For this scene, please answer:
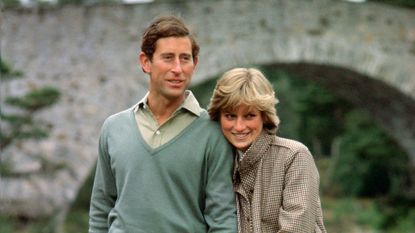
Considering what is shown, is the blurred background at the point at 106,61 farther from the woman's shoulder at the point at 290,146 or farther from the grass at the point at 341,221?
the woman's shoulder at the point at 290,146

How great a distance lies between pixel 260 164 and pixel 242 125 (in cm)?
11

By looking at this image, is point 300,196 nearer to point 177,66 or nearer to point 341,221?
point 177,66

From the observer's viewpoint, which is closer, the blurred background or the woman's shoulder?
the woman's shoulder

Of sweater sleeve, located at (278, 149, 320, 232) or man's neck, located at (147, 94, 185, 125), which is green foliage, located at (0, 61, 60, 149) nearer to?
man's neck, located at (147, 94, 185, 125)

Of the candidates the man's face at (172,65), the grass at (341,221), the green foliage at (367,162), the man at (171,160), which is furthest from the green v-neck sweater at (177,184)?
the green foliage at (367,162)

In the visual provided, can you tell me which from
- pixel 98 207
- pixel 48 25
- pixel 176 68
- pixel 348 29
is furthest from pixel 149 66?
pixel 348 29

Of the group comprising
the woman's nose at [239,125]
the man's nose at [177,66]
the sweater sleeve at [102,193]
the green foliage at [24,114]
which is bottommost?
the green foliage at [24,114]

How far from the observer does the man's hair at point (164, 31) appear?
2317 millimetres

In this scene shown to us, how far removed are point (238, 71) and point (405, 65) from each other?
27.5 ft

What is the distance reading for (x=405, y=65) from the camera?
1043 centimetres

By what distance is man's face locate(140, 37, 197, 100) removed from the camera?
232 centimetres

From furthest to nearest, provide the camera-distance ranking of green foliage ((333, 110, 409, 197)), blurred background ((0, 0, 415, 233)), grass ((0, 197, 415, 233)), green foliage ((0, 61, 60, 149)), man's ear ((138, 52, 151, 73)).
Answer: green foliage ((333, 110, 409, 197)) < blurred background ((0, 0, 415, 233)) < grass ((0, 197, 415, 233)) < green foliage ((0, 61, 60, 149)) < man's ear ((138, 52, 151, 73))

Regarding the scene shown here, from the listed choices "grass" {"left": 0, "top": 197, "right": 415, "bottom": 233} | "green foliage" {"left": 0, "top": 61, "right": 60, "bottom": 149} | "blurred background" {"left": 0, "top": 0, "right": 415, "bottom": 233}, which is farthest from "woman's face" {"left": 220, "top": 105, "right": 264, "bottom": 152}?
"blurred background" {"left": 0, "top": 0, "right": 415, "bottom": 233}

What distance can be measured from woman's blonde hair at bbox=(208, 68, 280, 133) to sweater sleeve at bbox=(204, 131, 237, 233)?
0.13m
